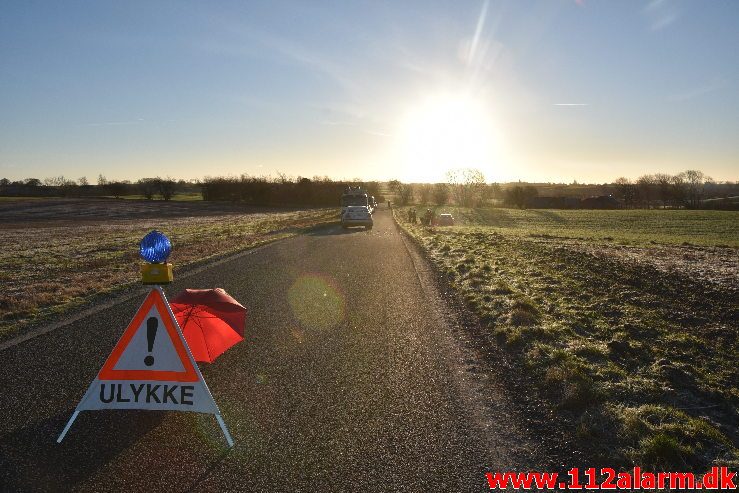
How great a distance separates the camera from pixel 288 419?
4.75 meters

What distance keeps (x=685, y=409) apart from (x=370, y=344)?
382 cm

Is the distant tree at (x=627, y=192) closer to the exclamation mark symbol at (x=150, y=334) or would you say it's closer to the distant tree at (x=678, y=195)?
the distant tree at (x=678, y=195)

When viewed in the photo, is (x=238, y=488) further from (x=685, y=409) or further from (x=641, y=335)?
(x=641, y=335)

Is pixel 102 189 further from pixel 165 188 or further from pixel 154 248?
pixel 154 248

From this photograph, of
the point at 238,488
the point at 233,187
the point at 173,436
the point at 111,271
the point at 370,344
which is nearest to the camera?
the point at 238,488

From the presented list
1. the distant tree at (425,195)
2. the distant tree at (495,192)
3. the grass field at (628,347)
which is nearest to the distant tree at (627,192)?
the distant tree at (495,192)

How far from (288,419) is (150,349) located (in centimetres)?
138

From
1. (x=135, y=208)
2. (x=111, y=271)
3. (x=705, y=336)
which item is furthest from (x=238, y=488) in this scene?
(x=135, y=208)

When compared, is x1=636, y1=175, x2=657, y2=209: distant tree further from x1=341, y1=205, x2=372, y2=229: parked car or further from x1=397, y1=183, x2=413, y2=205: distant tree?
x1=341, y1=205, x2=372, y2=229: parked car

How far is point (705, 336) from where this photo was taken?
26.5 feet

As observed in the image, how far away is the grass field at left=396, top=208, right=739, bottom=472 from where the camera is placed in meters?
4.38

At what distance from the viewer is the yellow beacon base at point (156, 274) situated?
4.27 metres

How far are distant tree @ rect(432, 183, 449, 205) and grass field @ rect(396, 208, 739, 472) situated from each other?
84.6m

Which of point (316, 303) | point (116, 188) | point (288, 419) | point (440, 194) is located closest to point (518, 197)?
point (440, 194)
